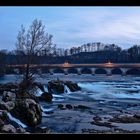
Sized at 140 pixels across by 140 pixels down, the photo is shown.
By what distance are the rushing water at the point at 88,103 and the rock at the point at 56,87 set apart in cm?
24

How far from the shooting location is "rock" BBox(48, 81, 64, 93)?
9.95 m

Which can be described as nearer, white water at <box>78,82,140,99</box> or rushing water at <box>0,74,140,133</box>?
rushing water at <box>0,74,140,133</box>

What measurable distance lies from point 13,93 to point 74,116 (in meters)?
1.50

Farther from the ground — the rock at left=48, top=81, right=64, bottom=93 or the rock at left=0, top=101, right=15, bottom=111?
the rock at left=0, top=101, right=15, bottom=111

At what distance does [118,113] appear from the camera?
7.47m

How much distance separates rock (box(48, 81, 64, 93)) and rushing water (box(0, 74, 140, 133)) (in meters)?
0.24

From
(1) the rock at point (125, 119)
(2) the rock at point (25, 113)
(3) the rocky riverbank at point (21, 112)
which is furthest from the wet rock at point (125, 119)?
(2) the rock at point (25, 113)

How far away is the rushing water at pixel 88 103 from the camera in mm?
6048

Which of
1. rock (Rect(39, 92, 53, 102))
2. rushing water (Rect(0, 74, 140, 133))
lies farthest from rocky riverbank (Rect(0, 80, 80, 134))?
rock (Rect(39, 92, 53, 102))

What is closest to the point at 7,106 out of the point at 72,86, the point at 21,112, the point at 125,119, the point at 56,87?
the point at 21,112

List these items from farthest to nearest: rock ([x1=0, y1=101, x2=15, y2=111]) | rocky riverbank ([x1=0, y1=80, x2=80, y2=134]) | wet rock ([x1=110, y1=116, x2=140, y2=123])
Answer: wet rock ([x1=110, y1=116, x2=140, y2=123]) < rock ([x1=0, y1=101, x2=15, y2=111]) < rocky riverbank ([x1=0, y1=80, x2=80, y2=134])

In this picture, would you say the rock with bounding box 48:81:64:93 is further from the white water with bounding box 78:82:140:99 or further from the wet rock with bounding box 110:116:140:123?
the wet rock with bounding box 110:116:140:123

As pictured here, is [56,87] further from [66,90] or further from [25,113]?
[25,113]
